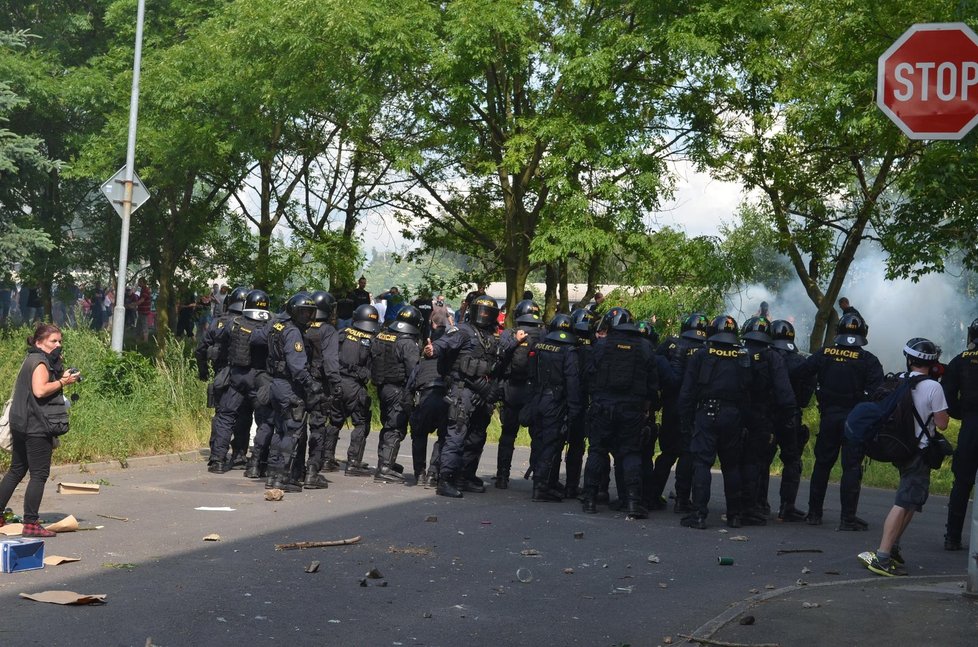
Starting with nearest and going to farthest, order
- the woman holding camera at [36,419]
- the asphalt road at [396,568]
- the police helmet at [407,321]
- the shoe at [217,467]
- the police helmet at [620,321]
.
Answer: the asphalt road at [396,568] → the woman holding camera at [36,419] → the police helmet at [620,321] → the police helmet at [407,321] → the shoe at [217,467]

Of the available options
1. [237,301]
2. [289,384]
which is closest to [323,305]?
[289,384]

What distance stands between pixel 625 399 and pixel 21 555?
19.2 feet

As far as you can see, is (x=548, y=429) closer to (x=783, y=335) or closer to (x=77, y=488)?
(x=783, y=335)

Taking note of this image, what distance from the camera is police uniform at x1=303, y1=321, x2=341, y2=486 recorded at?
1324cm

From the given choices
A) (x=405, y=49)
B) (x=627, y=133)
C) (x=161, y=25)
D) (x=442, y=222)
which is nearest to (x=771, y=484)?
(x=627, y=133)

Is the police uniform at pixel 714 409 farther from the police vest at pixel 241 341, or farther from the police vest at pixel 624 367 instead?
the police vest at pixel 241 341

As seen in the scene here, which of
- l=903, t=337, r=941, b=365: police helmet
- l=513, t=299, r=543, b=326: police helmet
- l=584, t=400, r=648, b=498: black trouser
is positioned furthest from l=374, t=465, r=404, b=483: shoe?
l=903, t=337, r=941, b=365: police helmet

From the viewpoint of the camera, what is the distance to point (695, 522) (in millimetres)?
11703

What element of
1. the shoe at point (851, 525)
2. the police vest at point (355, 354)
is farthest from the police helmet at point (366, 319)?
the shoe at point (851, 525)

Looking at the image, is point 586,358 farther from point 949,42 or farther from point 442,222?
point 442,222

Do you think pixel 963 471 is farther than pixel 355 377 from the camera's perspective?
No

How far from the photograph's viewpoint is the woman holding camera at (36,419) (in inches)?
374

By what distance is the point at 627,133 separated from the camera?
22.5 meters

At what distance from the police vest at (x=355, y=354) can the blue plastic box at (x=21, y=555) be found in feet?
19.5
